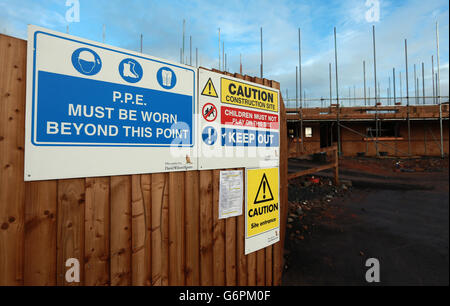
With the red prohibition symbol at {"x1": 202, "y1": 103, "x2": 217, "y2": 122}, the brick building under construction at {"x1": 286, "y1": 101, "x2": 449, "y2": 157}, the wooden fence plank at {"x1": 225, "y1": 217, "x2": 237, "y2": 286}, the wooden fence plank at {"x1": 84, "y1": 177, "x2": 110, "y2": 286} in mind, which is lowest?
the wooden fence plank at {"x1": 225, "y1": 217, "x2": 237, "y2": 286}

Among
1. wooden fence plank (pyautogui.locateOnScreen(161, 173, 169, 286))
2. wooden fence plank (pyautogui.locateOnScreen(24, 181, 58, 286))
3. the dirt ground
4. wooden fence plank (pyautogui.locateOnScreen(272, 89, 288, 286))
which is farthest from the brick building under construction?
wooden fence plank (pyautogui.locateOnScreen(24, 181, 58, 286))

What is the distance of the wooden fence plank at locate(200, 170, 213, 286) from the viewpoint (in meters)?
2.56

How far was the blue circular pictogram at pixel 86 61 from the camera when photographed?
1.86m

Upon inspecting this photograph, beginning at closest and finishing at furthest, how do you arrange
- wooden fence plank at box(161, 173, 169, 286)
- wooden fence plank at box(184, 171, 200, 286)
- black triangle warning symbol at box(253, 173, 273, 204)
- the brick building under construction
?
1. wooden fence plank at box(161, 173, 169, 286)
2. wooden fence plank at box(184, 171, 200, 286)
3. black triangle warning symbol at box(253, 173, 273, 204)
4. the brick building under construction

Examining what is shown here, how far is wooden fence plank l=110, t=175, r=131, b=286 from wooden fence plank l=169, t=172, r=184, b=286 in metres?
0.42

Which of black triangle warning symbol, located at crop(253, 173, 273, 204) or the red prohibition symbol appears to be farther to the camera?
black triangle warning symbol, located at crop(253, 173, 273, 204)

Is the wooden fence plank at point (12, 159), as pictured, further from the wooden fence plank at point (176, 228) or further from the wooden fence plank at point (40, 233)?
the wooden fence plank at point (176, 228)

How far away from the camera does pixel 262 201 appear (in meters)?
3.13

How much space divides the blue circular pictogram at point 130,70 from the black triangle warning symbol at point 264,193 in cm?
204

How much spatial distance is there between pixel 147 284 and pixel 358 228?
5487mm

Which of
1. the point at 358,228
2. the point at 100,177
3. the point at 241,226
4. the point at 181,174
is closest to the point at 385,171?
the point at 358,228

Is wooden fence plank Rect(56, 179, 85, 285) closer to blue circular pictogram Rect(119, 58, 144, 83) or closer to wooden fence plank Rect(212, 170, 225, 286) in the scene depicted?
blue circular pictogram Rect(119, 58, 144, 83)

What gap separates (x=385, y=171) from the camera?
12.2 metres

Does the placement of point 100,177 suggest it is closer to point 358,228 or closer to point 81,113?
point 81,113
